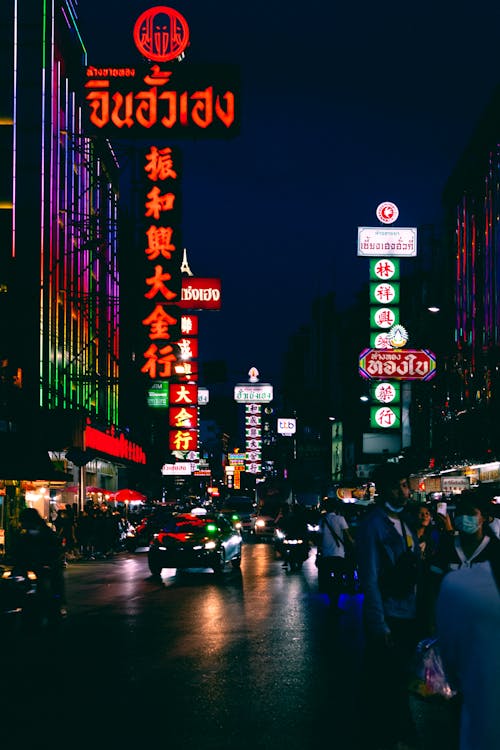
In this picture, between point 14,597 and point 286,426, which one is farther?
point 286,426

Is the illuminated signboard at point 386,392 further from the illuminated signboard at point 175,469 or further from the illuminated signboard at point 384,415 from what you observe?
the illuminated signboard at point 175,469

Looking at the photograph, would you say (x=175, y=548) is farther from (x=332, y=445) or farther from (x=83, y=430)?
(x=332, y=445)

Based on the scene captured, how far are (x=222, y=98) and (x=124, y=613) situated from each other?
20.0 m

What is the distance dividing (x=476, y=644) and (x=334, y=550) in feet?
54.1

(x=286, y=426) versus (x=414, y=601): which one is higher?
(x=286, y=426)

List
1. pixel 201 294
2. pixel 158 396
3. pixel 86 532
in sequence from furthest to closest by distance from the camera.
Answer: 1. pixel 201 294
2. pixel 158 396
3. pixel 86 532

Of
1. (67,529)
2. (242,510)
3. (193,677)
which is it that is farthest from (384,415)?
(193,677)

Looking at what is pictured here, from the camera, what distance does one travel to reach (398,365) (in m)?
55.4

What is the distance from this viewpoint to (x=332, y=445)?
15100 centimetres

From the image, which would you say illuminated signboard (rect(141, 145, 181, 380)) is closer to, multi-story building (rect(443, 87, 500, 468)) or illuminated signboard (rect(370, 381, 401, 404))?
multi-story building (rect(443, 87, 500, 468))

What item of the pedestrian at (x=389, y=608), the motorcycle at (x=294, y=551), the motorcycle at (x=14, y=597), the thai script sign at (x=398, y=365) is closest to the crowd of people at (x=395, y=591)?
the pedestrian at (x=389, y=608)

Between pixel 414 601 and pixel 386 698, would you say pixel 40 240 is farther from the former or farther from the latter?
pixel 386 698

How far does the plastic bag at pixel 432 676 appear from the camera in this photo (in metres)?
3.93

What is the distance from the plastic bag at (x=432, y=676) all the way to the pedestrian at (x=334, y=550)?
15230 mm
